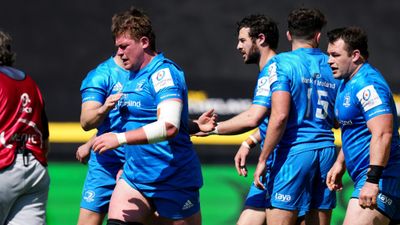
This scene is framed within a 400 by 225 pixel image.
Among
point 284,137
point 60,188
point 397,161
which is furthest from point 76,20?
point 397,161

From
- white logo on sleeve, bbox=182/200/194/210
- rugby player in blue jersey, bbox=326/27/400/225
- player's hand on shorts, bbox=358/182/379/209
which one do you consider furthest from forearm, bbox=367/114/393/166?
white logo on sleeve, bbox=182/200/194/210

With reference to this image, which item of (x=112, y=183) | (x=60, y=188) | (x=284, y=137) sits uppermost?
(x=284, y=137)

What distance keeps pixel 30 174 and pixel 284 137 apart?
5.92 feet

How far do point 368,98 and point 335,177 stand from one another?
2.20 feet

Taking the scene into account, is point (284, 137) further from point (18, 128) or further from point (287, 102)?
point (18, 128)

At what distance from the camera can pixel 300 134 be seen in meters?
7.24

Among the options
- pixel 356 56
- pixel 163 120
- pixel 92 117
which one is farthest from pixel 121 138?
pixel 356 56

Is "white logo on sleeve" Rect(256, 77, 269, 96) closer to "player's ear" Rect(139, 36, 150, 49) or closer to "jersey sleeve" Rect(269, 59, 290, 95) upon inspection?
"jersey sleeve" Rect(269, 59, 290, 95)

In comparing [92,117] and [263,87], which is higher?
[263,87]

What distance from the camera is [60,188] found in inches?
403

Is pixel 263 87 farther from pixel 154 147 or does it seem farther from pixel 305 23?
pixel 154 147

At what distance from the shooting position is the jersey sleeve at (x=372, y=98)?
644 cm

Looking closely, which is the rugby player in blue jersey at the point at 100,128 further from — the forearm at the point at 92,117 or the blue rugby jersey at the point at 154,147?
the blue rugby jersey at the point at 154,147

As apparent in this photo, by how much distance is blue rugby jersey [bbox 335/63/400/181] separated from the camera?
6.48 m
